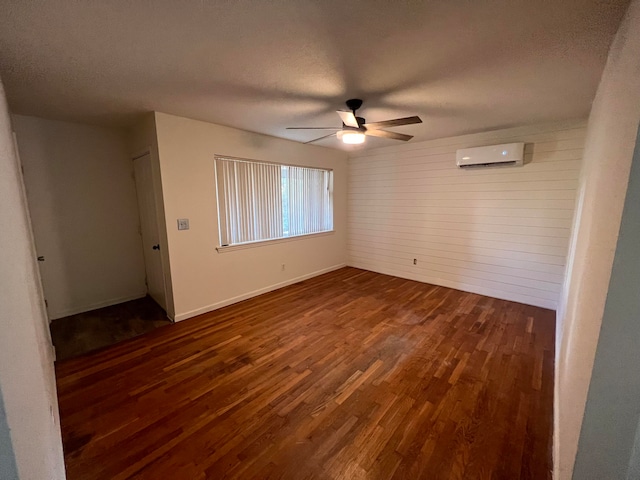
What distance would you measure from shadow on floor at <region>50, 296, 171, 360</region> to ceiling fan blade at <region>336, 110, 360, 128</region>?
10.2 ft

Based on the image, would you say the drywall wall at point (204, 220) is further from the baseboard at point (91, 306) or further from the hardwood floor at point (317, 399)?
the baseboard at point (91, 306)

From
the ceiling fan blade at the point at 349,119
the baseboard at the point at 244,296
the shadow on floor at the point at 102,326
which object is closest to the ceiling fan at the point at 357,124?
A: the ceiling fan blade at the point at 349,119

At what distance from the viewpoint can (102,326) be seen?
10.4ft

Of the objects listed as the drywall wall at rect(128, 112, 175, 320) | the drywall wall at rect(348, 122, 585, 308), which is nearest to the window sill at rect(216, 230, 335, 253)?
the drywall wall at rect(128, 112, 175, 320)

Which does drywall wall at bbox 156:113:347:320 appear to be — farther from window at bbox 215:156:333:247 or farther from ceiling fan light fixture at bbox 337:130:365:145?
ceiling fan light fixture at bbox 337:130:365:145

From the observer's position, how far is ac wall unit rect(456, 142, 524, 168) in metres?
3.49

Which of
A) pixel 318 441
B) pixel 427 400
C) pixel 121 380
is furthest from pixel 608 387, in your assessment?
pixel 121 380

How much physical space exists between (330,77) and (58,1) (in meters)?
1.55

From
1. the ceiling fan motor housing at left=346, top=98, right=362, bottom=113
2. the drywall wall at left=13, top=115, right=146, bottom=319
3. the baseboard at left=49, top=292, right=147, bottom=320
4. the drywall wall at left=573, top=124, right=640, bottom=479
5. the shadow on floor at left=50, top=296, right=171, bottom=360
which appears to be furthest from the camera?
the baseboard at left=49, top=292, right=147, bottom=320

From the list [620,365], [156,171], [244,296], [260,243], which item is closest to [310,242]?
[260,243]

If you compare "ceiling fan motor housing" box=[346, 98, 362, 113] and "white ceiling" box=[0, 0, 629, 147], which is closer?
"white ceiling" box=[0, 0, 629, 147]

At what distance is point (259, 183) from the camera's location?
4020 millimetres

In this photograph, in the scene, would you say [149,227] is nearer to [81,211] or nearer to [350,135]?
[81,211]

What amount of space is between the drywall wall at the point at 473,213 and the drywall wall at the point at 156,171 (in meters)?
3.65
